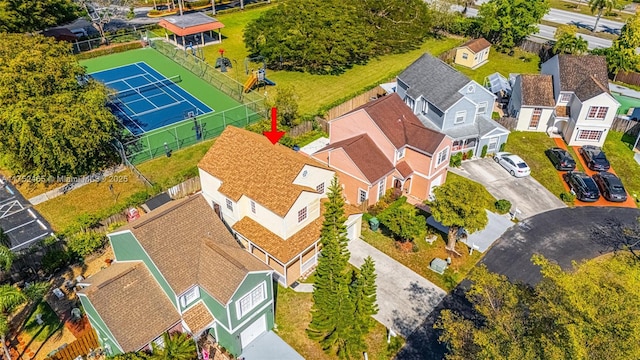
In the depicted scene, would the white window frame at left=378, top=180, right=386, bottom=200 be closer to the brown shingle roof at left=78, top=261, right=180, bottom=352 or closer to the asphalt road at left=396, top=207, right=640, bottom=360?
the asphalt road at left=396, top=207, right=640, bottom=360

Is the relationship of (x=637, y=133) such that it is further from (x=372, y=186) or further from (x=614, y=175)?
(x=372, y=186)

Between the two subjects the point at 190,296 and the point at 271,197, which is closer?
the point at 190,296

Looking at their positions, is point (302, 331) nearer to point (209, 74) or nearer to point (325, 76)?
point (209, 74)

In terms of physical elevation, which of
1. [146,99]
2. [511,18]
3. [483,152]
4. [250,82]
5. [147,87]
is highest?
[511,18]

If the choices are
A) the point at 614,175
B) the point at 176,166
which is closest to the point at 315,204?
the point at 176,166

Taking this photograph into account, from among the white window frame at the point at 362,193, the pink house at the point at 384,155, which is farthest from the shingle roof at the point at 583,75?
the white window frame at the point at 362,193

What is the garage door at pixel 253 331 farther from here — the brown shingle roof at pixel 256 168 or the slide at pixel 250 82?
the slide at pixel 250 82

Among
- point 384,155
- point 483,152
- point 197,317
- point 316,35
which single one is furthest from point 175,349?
point 316,35

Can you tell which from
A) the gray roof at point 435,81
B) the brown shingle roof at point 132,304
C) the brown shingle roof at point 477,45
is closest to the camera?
the brown shingle roof at point 132,304
